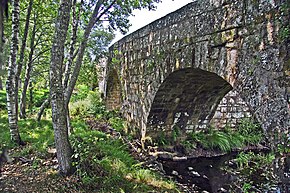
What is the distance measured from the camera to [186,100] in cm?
597

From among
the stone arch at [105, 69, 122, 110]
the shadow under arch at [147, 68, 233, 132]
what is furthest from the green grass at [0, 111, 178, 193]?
the stone arch at [105, 69, 122, 110]

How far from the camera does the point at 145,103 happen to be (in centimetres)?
592

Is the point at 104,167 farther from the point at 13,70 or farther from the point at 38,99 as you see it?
the point at 38,99

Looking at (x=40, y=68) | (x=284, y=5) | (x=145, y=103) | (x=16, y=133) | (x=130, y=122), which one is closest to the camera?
(x=284, y=5)

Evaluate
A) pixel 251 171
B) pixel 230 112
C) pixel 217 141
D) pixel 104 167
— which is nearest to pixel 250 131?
pixel 230 112

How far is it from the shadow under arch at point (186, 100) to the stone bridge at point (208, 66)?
19 millimetres

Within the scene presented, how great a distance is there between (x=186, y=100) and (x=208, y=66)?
2631 mm

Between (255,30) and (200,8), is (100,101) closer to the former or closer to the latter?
(200,8)

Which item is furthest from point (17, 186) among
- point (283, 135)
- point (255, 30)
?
point (255, 30)

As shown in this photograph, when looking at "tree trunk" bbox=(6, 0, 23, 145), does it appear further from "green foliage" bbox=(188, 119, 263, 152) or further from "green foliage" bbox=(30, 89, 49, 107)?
"green foliage" bbox=(30, 89, 49, 107)

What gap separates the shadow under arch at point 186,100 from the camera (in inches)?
196

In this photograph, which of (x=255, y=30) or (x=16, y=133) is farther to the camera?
(x=16, y=133)

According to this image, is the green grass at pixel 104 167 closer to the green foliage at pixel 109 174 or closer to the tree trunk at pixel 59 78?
the green foliage at pixel 109 174

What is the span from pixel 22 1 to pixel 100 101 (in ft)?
19.0
